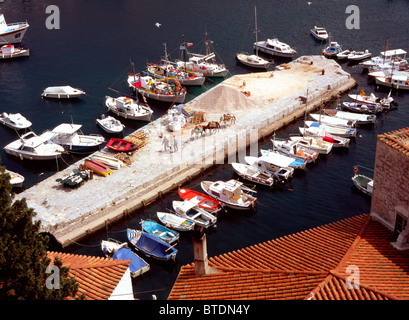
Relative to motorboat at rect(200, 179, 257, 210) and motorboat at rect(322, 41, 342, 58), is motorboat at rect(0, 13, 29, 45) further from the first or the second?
motorboat at rect(200, 179, 257, 210)

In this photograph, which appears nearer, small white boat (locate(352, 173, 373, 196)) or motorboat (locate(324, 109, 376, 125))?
small white boat (locate(352, 173, 373, 196))

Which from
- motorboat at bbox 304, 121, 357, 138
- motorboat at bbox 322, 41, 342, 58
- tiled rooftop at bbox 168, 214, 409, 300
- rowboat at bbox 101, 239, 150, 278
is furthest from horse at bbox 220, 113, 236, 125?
tiled rooftop at bbox 168, 214, 409, 300

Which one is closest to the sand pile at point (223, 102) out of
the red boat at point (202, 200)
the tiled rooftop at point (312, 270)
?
the red boat at point (202, 200)

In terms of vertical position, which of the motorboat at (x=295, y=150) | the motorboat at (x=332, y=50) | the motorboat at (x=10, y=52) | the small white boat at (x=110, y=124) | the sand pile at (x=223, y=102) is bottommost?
the motorboat at (x=295, y=150)

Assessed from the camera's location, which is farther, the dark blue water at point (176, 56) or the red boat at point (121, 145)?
the red boat at point (121, 145)

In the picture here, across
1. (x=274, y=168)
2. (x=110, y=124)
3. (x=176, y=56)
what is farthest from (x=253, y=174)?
(x=176, y=56)

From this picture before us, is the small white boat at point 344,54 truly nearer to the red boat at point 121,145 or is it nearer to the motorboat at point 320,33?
the motorboat at point 320,33

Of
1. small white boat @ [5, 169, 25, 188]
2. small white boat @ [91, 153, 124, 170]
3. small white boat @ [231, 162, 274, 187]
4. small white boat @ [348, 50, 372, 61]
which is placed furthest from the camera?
small white boat @ [348, 50, 372, 61]
